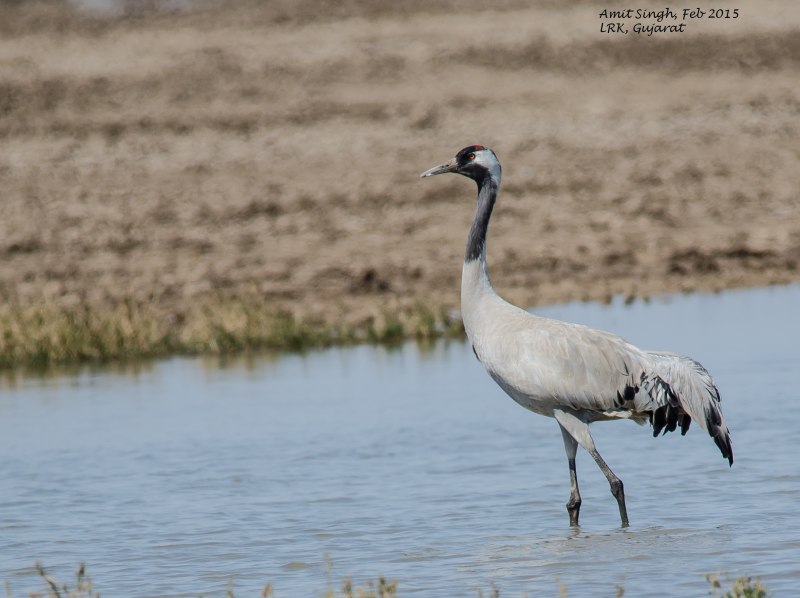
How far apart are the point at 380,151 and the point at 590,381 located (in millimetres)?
15965

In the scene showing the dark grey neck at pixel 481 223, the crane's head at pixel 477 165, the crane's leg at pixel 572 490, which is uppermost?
the crane's head at pixel 477 165

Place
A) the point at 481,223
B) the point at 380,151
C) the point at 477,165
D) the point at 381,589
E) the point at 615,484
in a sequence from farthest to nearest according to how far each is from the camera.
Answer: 1. the point at 380,151
2. the point at 477,165
3. the point at 481,223
4. the point at 615,484
5. the point at 381,589

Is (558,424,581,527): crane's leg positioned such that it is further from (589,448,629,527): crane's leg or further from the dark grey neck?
the dark grey neck

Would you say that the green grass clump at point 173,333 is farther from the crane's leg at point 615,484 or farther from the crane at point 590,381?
the crane's leg at point 615,484

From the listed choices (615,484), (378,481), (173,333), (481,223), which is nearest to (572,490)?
(615,484)

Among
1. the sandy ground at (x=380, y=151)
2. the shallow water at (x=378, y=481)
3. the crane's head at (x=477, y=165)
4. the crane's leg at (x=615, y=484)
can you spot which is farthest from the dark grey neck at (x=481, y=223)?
the sandy ground at (x=380, y=151)

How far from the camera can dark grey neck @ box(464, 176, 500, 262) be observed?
345 inches

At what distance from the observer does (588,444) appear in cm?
825

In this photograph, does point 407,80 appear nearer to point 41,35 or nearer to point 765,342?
point 41,35

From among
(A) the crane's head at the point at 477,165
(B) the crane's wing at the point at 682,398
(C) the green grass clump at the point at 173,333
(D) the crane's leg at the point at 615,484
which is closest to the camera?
(B) the crane's wing at the point at 682,398

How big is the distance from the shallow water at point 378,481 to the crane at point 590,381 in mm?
481

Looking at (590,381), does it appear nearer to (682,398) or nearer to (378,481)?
Answer: (682,398)

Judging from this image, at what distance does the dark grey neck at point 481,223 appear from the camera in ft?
28.7

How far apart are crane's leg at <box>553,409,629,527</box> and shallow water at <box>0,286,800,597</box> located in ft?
0.49
